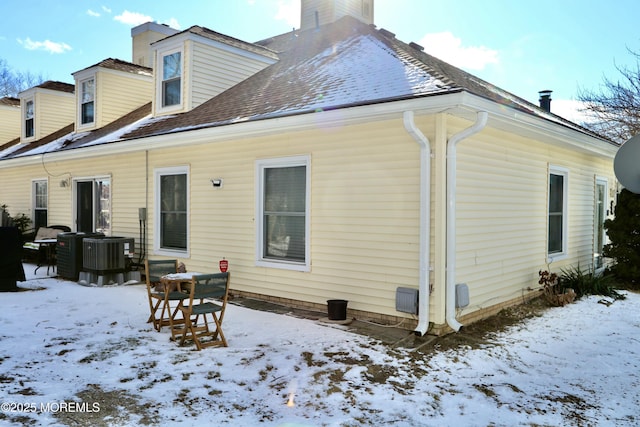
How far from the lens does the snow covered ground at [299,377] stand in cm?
346

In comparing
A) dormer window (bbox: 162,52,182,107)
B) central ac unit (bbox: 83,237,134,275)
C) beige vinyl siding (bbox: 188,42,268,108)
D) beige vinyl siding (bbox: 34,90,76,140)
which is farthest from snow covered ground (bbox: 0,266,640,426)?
beige vinyl siding (bbox: 34,90,76,140)

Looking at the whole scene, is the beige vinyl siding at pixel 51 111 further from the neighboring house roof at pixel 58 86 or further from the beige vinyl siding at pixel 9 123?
the beige vinyl siding at pixel 9 123

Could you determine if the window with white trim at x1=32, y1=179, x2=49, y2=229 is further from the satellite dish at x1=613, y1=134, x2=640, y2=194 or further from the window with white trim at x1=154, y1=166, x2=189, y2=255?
the satellite dish at x1=613, y1=134, x2=640, y2=194

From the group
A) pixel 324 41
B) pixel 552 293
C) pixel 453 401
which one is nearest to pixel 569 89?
pixel 324 41

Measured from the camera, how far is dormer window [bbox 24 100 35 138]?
15.4 meters

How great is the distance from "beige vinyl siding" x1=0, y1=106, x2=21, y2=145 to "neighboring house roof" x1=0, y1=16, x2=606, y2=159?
716cm

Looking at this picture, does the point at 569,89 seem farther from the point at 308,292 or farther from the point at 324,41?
the point at 308,292

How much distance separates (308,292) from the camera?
21.9ft

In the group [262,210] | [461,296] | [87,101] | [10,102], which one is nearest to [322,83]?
[262,210]

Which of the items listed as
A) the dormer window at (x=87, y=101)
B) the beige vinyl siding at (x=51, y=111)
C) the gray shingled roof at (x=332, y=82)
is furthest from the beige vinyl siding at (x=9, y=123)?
the gray shingled roof at (x=332, y=82)

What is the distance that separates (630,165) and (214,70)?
8.00m

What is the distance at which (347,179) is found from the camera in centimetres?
621

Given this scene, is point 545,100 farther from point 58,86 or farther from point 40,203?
point 58,86

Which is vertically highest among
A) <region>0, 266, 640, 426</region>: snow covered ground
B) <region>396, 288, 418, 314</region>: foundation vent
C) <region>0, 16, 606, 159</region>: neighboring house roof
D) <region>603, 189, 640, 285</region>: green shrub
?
<region>0, 16, 606, 159</region>: neighboring house roof
